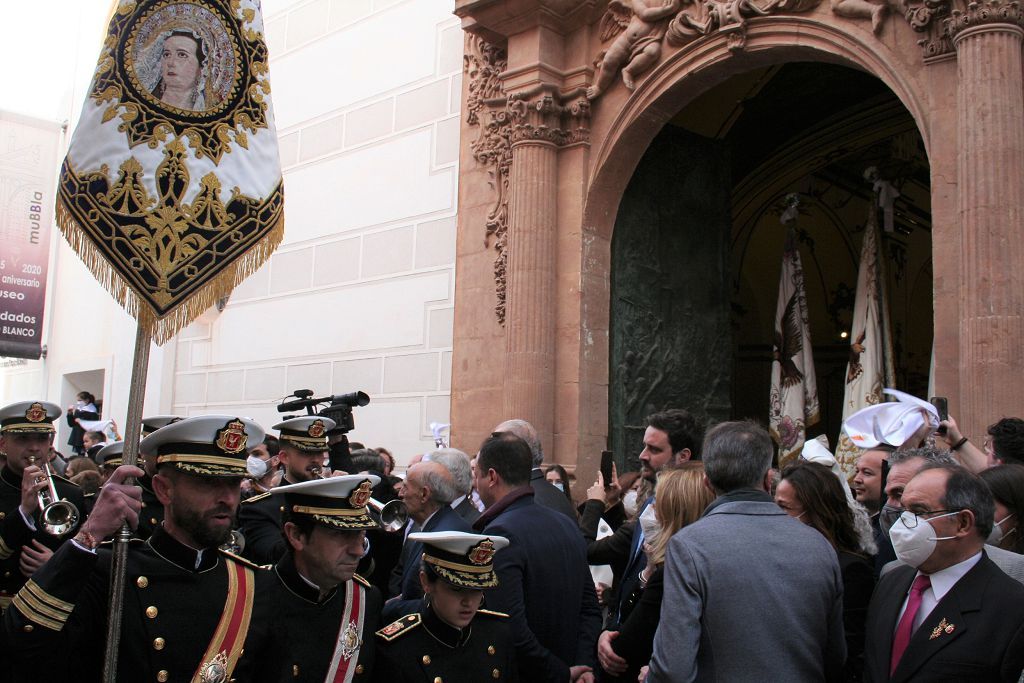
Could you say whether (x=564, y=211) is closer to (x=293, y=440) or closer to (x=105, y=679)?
(x=293, y=440)

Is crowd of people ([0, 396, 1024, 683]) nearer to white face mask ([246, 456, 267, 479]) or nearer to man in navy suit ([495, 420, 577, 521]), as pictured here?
man in navy suit ([495, 420, 577, 521])

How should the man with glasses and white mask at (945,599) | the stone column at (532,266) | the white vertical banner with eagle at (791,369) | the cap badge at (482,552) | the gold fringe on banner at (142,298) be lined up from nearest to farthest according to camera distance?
1. the man with glasses and white mask at (945,599)
2. the cap badge at (482,552)
3. the gold fringe on banner at (142,298)
4. the stone column at (532,266)
5. the white vertical banner with eagle at (791,369)

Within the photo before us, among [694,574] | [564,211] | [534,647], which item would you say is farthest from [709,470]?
[564,211]

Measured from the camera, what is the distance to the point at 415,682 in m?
3.02

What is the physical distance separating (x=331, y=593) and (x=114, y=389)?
13204mm

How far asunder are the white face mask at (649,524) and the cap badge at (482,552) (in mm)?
739

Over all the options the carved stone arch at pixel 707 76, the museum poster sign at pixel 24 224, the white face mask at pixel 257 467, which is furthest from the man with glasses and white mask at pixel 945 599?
the museum poster sign at pixel 24 224

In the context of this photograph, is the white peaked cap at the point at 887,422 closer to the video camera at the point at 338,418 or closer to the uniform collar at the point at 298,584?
the video camera at the point at 338,418

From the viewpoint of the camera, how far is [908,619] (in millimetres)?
3012

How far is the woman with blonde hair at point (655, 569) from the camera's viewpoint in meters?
3.36

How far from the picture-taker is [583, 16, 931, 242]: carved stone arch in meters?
7.23

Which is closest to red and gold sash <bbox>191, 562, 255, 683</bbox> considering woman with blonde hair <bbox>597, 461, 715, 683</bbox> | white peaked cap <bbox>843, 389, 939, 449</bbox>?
woman with blonde hair <bbox>597, 461, 715, 683</bbox>

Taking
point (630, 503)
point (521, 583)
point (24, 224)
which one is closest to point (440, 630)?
point (521, 583)

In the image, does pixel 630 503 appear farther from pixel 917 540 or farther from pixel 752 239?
pixel 752 239
